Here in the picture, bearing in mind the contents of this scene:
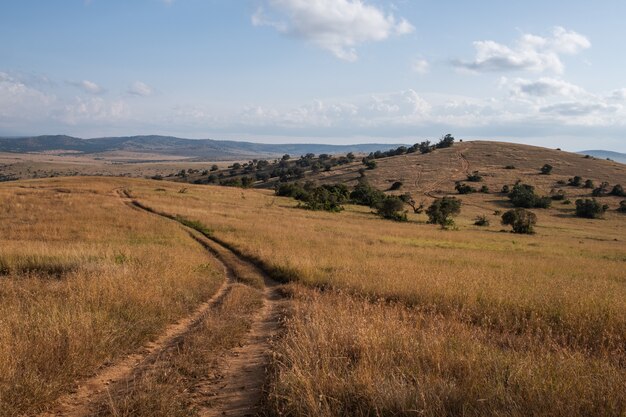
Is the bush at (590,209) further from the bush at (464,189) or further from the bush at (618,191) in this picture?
the bush at (464,189)

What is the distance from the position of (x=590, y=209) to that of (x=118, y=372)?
258 ft

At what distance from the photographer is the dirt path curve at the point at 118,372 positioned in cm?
505

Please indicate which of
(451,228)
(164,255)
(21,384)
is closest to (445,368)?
(21,384)

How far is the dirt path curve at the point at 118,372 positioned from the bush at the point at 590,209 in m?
75.9

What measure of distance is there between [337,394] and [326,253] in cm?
1433

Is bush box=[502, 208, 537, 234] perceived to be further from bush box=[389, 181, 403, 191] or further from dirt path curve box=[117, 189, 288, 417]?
dirt path curve box=[117, 189, 288, 417]

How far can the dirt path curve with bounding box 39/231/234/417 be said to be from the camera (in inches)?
199

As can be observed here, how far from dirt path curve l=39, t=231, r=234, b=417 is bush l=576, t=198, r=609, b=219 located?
75.9 m

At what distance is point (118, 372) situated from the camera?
20.0 ft

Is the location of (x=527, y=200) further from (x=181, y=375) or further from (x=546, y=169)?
(x=181, y=375)

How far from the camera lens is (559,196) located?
80.1m

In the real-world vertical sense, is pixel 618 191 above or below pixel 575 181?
below

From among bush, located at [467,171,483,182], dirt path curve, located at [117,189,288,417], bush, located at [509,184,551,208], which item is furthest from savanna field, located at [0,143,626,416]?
bush, located at [467,171,483,182]

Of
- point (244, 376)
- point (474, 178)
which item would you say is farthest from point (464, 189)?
point (244, 376)
